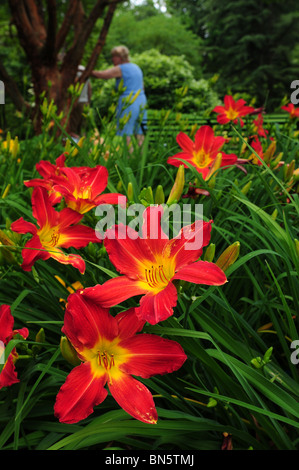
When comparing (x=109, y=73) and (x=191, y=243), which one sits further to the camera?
(x=109, y=73)

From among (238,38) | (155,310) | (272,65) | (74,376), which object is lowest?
(74,376)

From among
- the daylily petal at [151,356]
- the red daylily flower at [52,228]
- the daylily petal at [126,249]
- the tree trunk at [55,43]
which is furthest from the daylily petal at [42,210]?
the tree trunk at [55,43]

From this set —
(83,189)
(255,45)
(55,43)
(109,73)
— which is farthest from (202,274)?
(255,45)

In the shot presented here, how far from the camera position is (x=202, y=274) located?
60 cm

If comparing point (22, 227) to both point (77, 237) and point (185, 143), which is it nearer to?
point (77, 237)

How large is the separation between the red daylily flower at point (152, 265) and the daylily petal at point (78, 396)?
118 mm

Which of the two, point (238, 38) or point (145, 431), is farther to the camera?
point (238, 38)

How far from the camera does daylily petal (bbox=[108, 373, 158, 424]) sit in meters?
0.60

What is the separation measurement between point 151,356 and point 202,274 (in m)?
0.16

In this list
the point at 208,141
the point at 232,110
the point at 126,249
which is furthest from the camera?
the point at 232,110
